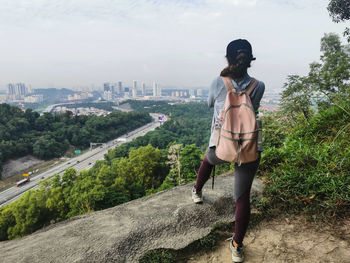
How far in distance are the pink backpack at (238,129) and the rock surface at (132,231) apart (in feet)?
2.85

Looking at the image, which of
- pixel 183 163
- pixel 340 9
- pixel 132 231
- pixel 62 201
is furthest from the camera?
pixel 183 163

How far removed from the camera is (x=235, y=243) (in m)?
1.53

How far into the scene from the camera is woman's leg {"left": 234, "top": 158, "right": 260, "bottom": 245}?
4.72ft

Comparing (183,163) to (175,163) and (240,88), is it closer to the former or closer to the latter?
(175,163)

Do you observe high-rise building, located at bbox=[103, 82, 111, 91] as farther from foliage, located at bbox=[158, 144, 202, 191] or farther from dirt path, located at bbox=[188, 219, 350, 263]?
dirt path, located at bbox=[188, 219, 350, 263]

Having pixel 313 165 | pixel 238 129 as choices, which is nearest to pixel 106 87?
pixel 313 165

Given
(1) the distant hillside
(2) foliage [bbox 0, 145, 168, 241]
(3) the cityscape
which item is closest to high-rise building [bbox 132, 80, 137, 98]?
(3) the cityscape

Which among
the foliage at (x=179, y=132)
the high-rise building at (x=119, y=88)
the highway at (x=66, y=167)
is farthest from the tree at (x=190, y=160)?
the high-rise building at (x=119, y=88)

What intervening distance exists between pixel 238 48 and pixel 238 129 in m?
0.53

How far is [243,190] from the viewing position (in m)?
1.46

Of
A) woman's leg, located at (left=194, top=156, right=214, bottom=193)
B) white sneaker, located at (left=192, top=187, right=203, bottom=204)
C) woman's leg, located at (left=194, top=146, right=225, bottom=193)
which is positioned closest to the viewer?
woman's leg, located at (left=194, top=146, right=225, bottom=193)

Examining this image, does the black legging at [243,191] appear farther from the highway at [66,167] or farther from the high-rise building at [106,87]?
the high-rise building at [106,87]

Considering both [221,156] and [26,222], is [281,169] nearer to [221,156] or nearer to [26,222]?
[221,156]

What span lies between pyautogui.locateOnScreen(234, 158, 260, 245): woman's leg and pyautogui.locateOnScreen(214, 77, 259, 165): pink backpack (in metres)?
0.10
